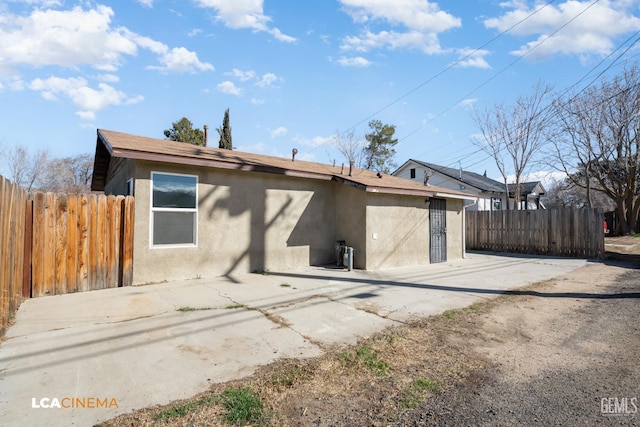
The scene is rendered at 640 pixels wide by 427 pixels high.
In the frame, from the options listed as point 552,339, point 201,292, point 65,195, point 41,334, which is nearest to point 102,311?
point 41,334

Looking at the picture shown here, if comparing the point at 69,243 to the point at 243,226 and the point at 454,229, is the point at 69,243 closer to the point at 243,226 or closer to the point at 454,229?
the point at 243,226

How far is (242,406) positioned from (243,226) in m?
6.06

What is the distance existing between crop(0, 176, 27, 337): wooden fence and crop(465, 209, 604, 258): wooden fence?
665 inches

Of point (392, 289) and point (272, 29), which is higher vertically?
point (272, 29)

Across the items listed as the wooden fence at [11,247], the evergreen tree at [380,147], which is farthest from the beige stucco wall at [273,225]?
the evergreen tree at [380,147]

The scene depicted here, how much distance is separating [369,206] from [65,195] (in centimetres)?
718

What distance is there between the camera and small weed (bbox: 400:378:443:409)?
2766 millimetres

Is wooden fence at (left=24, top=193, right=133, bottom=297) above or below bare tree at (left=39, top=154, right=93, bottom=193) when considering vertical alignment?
below

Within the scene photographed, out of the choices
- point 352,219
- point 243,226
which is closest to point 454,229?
point 352,219

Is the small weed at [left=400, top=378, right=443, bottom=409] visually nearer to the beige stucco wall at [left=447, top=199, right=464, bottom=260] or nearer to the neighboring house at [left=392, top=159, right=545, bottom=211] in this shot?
the beige stucco wall at [left=447, top=199, right=464, bottom=260]

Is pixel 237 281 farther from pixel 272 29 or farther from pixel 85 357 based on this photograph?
pixel 272 29

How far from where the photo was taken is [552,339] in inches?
171

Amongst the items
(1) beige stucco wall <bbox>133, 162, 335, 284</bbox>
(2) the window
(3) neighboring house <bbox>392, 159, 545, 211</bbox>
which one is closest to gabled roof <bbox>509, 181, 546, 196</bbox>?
(3) neighboring house <bbox>392, 159, 545, 211</bbox>

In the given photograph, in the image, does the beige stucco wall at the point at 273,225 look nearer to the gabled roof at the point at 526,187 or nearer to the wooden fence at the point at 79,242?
the wooden fence at the point at 79,242
